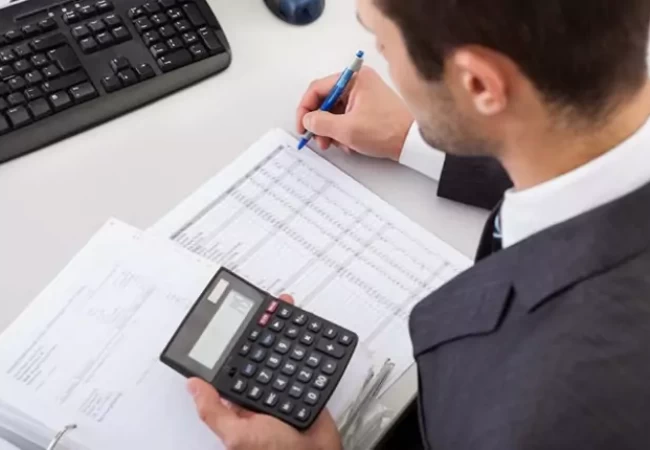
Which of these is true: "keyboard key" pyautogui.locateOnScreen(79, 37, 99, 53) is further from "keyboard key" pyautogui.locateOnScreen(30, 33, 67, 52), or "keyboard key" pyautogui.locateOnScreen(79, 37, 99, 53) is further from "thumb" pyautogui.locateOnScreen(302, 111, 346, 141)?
"thumb" pyautogui.locateOnScreen(302, 111, 346, 141)

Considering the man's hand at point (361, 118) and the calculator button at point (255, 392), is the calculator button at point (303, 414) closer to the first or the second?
the calculator button at point (255, 392)

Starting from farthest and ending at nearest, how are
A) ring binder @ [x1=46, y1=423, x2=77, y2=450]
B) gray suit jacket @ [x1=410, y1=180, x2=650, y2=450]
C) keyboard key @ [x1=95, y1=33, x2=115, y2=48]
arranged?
keyboard key @ [x1=95, y1=33, x2=115, y2=48], ring binder @ [x1=46, y1=423, x2=77, y2=450], gray suit jacket @ [x1=410, y1=180, x2=650, y2=450]

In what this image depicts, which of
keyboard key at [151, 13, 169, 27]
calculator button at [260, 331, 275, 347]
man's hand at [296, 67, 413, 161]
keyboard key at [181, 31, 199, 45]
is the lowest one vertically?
calculator button at [260, 331, 275, 347]

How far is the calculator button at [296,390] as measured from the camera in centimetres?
72

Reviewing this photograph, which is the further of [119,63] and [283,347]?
[119,63]

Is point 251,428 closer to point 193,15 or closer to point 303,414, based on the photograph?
point 303,414

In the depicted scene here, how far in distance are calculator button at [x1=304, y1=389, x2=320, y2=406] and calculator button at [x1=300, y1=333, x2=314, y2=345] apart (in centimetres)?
4

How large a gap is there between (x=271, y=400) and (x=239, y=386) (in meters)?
0.03

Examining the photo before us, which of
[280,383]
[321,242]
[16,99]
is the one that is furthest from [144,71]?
[280,383]

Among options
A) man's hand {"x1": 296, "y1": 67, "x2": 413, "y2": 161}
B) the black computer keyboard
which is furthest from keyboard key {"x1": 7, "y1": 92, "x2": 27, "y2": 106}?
man's hand {"x1": 296, "y1": 67, "x2": 413, "y2": 161}

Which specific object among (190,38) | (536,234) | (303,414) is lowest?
(303,414)

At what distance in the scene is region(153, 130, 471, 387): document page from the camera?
0.78 meters

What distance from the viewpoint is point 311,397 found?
0.71 m

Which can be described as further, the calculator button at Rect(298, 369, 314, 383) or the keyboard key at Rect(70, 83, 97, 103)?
the keyboard key at Rect(70, 83, 97, 103)
